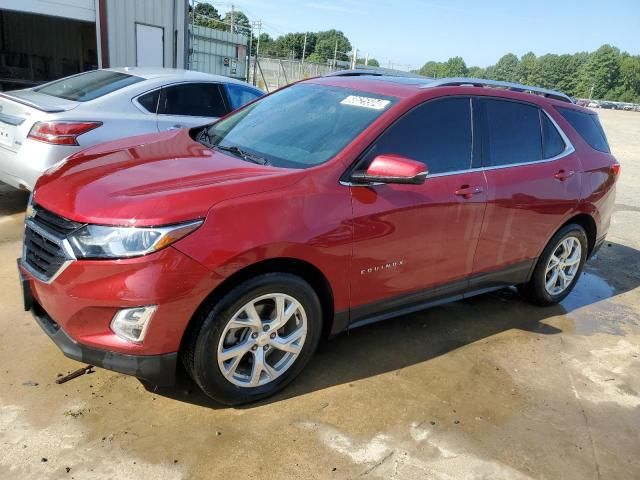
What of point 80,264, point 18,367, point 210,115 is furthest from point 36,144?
point 80,264

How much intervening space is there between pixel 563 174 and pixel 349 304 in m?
2.28

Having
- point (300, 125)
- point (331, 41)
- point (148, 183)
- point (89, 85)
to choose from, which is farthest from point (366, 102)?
point (331, 41)

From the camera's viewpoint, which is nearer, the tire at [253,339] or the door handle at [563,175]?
the tire at [253,339]

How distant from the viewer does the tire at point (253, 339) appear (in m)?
2.64

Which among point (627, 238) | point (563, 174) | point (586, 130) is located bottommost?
point (627, 238)

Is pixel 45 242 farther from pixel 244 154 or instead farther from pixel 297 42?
pixel 297 42

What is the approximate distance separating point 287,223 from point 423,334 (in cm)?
179

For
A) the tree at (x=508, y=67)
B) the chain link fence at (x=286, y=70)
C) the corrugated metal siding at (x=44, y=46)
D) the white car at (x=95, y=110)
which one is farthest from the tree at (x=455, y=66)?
the white car at (x=95, y=110)

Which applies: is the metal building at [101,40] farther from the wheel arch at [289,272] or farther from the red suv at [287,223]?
the wheel arch at [289,272]

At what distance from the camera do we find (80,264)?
2.44 m

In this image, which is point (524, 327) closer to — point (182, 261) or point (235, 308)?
point (235, 308)

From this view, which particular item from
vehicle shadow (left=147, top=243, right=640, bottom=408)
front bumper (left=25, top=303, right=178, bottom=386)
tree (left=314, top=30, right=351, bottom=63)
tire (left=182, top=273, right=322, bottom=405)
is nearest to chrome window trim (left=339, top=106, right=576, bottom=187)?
tire (left=182, top=273, right=322, bottom=405)

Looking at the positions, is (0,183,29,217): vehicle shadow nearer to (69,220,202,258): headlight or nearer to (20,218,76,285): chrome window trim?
(20,218,76,285): chrome window trim

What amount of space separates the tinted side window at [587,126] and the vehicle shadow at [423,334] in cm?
147
